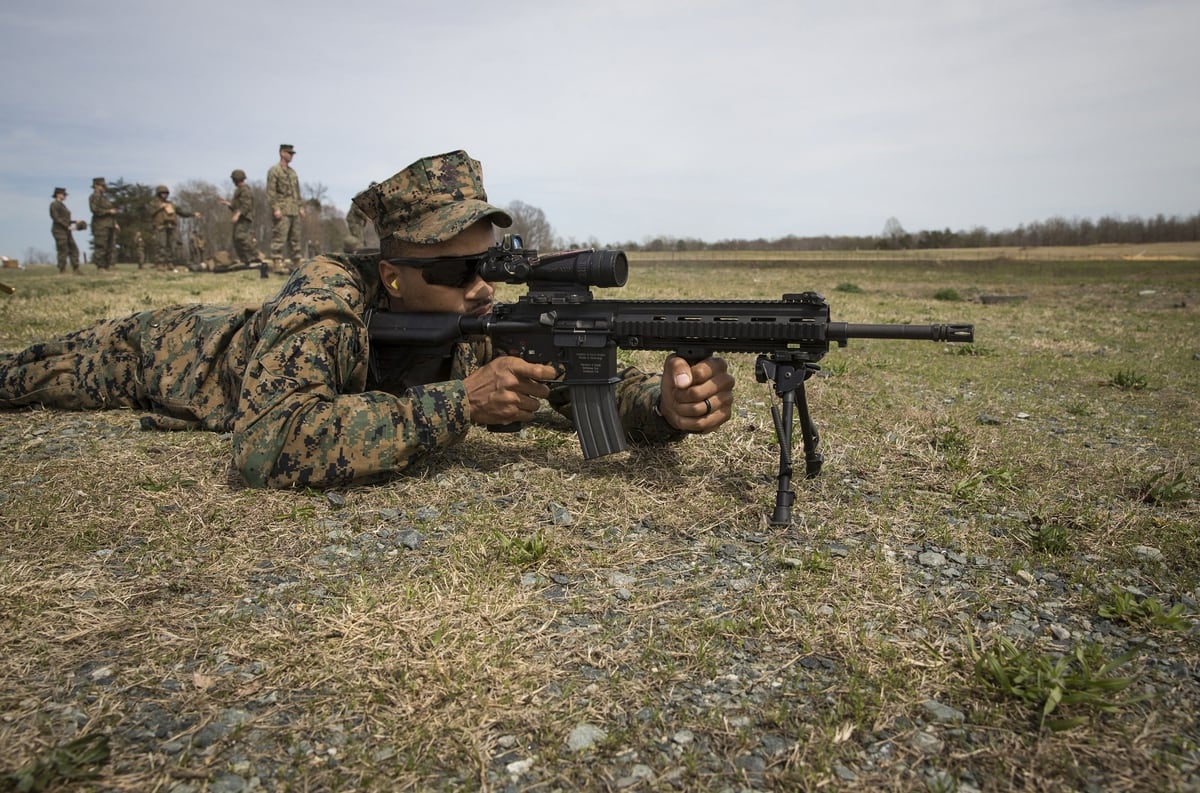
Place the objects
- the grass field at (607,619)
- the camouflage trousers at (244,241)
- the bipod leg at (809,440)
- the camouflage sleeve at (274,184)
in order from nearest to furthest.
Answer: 1. the grass field at (607,619)
2. the bipod leg at (809,440)
3. the camouflage sleeve at (274,184)
4. the camouflage trousers at (244,241)

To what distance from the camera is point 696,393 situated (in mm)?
4105

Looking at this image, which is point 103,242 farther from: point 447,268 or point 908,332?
point 908,332

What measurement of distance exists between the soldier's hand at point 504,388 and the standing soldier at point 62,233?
94.1 feet

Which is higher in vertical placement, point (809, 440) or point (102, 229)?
point (102, 229)

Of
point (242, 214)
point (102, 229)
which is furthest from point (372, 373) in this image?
point (102, 229)

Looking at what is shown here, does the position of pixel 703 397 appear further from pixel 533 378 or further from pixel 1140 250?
pixel 1140 250

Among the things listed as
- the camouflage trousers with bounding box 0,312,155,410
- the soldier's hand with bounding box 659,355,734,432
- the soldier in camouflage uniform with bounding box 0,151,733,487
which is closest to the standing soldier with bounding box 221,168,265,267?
the camouflage trousers with bounding box 0,312,155,410

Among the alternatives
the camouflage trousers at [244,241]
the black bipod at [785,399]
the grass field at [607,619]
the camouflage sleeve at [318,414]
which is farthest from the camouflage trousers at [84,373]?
the camouflage trousers at [244,241]

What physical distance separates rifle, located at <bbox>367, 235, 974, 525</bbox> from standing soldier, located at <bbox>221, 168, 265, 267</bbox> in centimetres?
2287

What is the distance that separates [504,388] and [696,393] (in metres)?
1.07

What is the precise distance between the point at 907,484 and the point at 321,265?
3795 mm

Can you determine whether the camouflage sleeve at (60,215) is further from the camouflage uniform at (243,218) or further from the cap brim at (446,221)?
the cap brim at (446,221)

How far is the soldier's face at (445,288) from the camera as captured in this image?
4.51 meters

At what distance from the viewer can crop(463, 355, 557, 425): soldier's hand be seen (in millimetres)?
4148
